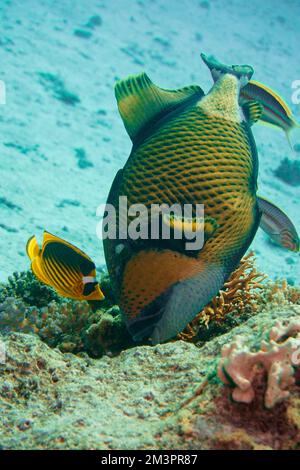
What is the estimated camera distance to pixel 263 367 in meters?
1.30

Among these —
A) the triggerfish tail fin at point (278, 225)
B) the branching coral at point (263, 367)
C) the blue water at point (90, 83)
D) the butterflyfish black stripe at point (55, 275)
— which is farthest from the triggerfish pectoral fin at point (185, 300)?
the blue water at point (90, 83)

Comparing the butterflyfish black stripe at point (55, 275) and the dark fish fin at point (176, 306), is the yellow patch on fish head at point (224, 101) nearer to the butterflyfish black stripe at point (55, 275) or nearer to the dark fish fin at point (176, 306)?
the dark fish fin at point (176, 306)

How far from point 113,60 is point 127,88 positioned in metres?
11.6

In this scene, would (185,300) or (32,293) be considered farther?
(32,293)

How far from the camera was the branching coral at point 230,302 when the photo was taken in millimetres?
2393

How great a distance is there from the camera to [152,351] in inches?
71.9

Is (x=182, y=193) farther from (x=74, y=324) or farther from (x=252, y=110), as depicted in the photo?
(x=74, y=324)

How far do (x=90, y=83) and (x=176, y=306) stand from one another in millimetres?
10163

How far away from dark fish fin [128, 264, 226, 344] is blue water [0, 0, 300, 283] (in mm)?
3442

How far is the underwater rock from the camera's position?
123cm

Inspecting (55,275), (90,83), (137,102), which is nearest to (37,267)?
(55,275)

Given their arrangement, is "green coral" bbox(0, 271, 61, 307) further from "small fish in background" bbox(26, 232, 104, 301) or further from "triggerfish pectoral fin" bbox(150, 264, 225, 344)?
"triggerfish pectoral fin" bbox(150, 264, 225, 344)
